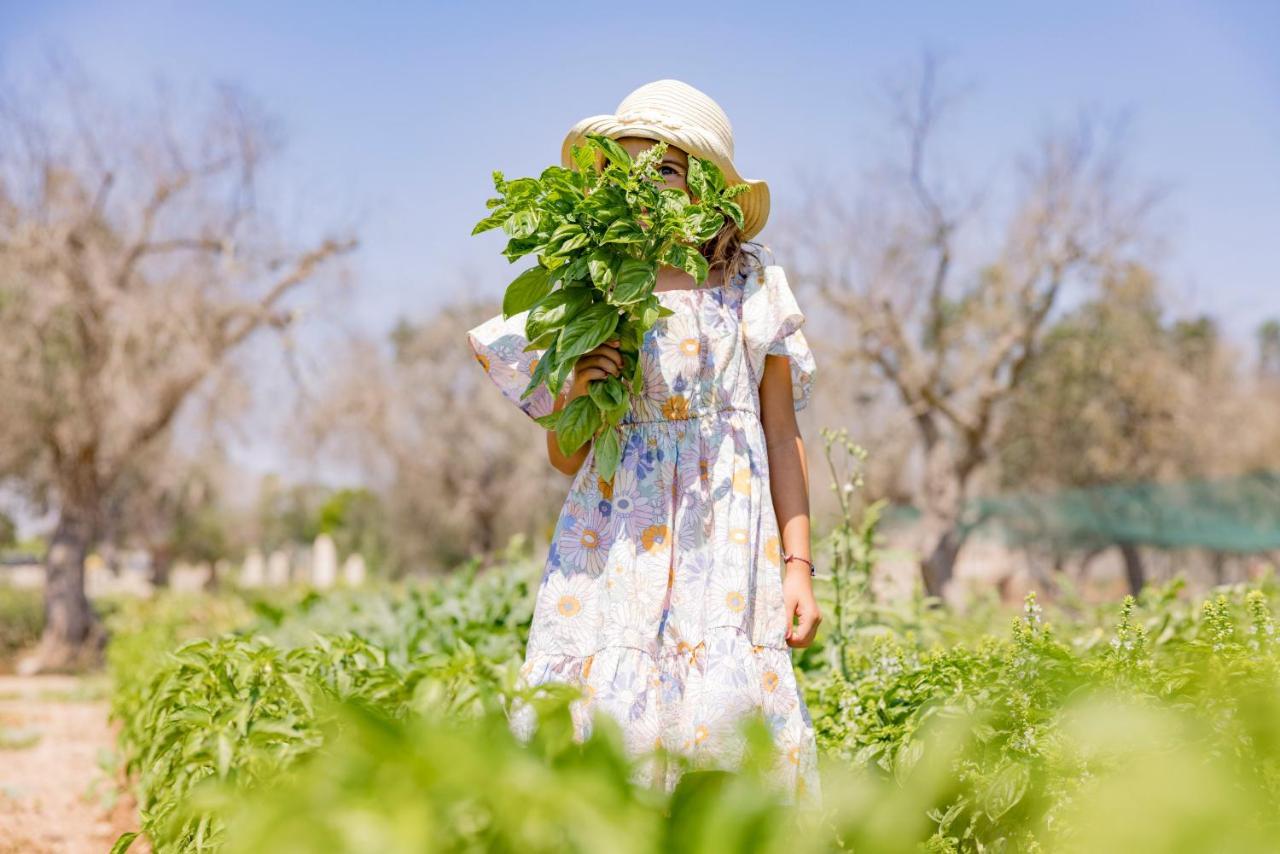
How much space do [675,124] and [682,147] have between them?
52 mm

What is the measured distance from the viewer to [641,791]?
0.82 m

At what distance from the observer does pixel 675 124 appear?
2254 millimetres

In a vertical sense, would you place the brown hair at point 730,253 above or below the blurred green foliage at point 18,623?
above

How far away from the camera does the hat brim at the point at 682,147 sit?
A: 2.24 metres

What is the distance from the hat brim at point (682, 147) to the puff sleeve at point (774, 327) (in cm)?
16

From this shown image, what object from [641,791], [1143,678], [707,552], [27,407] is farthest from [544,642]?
[27,407]

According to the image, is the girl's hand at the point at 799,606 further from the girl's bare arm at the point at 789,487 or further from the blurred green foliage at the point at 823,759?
the blurred green foliage at the point at 823,759

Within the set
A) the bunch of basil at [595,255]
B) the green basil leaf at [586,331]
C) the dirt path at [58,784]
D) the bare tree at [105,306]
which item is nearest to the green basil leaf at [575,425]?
the bunch of basil at [595,255]

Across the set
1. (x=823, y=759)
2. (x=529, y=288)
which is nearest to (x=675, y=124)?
(x=529, y=288)

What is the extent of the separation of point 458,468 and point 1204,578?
56.4ft

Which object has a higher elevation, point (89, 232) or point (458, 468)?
point (89, 232)

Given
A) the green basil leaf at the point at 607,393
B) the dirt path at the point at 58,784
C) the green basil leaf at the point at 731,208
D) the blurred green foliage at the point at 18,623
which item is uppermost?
the green basil leaf at the point at 731,208

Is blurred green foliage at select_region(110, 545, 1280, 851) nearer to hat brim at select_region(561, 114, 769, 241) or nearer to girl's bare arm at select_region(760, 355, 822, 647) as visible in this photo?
girl's bare arm at select_region(760, 355, 822, 647)

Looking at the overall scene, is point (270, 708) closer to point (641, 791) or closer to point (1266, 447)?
point (641, 791)
